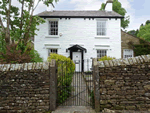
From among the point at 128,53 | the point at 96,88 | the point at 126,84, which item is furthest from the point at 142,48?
the point at 96,88

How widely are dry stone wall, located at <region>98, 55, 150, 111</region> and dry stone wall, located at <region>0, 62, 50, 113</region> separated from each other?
88.8 inches

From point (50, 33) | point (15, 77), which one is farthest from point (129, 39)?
point (15, 77)

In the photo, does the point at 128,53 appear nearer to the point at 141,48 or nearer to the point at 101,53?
the point at 141,48

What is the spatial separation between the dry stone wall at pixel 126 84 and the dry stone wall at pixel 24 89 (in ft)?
7.40

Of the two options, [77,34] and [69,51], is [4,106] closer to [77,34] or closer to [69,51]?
[69,51]

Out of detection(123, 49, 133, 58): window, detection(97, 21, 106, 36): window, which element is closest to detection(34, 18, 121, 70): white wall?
detection(97, 21, 106, 36): window

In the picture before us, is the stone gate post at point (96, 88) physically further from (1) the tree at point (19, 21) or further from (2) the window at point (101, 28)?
(2) the window at point (101, 28)

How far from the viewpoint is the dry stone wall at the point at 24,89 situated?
13.7ft

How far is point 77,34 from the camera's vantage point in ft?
37.7

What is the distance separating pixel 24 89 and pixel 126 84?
3983 millimetres

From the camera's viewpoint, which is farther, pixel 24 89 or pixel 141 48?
pixel 141 48

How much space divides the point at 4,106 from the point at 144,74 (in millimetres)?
5574

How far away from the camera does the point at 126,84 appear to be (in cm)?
413

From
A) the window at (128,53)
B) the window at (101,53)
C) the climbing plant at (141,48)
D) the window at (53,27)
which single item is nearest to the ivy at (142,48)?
the climbing plant at (141,48)
